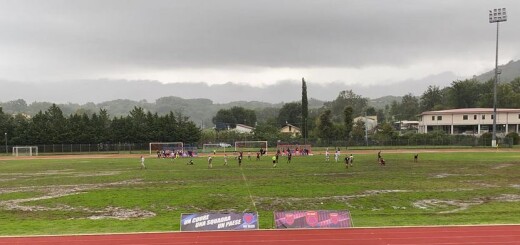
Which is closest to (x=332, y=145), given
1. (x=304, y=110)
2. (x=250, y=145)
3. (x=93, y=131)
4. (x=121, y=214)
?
(x=250, y=145)

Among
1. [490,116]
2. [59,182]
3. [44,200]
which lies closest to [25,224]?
[44,200]

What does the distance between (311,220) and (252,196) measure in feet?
29.7

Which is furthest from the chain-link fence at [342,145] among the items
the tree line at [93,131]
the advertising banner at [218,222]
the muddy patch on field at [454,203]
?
the advertising banner at [218,222]

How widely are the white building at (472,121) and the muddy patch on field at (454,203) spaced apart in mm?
77799

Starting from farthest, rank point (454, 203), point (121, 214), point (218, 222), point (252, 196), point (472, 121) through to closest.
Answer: point (472, 121) < point (252, 196) < point (454, 203) < point (121, 214) < point (218, 222)

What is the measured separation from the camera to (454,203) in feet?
82.5

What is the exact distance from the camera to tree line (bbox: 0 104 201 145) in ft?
281

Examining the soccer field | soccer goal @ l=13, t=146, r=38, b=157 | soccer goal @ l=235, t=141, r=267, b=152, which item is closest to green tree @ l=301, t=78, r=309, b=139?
soccer goal @ l=235, t=141, r=267, b=152

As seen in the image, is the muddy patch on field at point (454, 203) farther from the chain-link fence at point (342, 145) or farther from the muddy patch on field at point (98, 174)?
the chain-link fence at point (342, 145)

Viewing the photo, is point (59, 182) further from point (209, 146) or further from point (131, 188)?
point (209, 146)

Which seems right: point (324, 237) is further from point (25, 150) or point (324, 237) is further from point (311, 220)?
point (25, 150)

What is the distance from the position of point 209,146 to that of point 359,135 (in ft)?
131

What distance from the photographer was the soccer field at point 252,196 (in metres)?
21.1

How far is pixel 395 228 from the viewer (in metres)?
18.8
